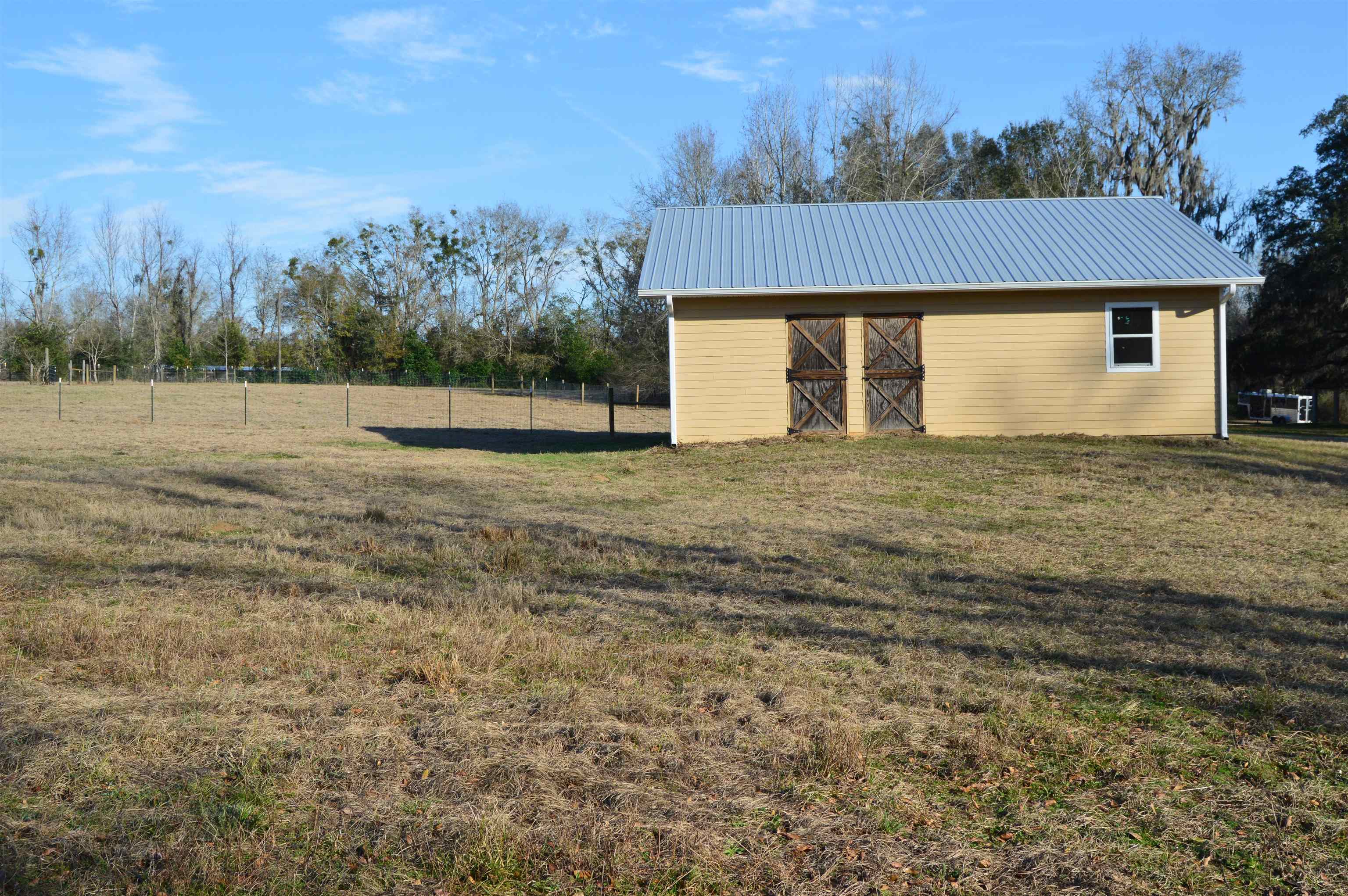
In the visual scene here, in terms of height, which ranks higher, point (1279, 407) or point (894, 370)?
point (894, 370)

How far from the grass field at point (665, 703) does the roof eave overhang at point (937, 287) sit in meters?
6.76

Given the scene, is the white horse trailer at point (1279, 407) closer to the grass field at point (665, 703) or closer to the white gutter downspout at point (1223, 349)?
the white gutter downspout at point (1223, 349)

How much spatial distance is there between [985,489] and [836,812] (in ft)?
30.1

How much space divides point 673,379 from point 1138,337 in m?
7.55

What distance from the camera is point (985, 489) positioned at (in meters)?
12.0

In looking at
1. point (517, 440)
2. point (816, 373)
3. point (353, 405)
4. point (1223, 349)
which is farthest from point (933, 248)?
point (353, 405)

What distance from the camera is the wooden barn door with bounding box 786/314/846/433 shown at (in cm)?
1647

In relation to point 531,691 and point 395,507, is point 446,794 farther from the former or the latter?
point 395,507

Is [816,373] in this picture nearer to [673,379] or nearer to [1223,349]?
[673,379]

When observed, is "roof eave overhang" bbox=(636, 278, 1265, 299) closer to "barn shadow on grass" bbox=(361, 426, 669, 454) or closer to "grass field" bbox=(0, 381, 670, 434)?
"barn shadow on grass" bbox=(361, 426, 669, 454)

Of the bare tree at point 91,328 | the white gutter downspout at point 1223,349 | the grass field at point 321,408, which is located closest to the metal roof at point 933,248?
the white gutter downspout at point 1223,349

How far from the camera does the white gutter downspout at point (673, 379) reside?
16266 millimetres

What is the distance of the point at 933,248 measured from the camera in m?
17.5

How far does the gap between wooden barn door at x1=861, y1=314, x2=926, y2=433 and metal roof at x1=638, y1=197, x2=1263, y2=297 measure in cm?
77
